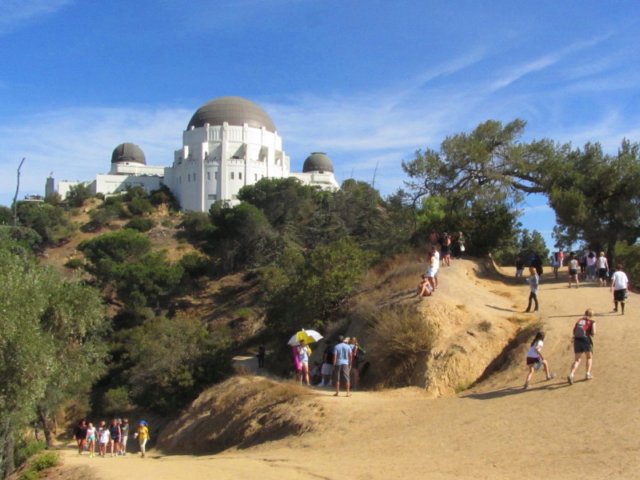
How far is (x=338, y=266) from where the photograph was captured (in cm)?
2412

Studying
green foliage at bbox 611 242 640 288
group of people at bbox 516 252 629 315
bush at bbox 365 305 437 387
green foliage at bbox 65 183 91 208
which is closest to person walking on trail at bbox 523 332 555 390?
bush at bbox 365 305 437 387

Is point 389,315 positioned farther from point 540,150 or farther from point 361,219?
point 361,219

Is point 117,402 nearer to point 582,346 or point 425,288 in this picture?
point 425,288

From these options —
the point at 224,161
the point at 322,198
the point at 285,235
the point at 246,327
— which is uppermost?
the point at 224,161

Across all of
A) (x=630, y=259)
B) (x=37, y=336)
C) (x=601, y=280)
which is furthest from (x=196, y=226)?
(x=37, y=336)

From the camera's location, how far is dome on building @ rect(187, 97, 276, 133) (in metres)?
78.5

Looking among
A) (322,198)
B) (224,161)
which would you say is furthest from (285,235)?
(224,161)

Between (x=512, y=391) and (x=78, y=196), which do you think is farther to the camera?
(x=78, y=196)

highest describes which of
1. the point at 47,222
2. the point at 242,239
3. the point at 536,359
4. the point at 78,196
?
the point at 78,196

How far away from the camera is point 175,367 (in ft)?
77.8

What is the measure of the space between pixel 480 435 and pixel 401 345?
14.5 feet

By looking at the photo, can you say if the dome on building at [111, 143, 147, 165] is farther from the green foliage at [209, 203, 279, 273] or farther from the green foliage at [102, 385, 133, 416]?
the green foliage at [102, 385, 133, 416]

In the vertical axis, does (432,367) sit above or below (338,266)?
below

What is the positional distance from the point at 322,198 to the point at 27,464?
47.1m
